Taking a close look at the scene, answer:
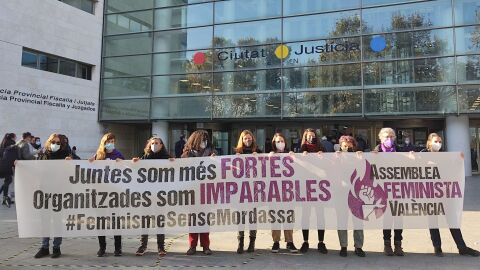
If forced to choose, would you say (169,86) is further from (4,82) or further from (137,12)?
(4,82)

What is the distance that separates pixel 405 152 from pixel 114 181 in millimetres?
4201

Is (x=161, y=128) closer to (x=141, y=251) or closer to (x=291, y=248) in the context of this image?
(x=141, y=251)

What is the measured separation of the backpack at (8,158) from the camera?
34.4 ft

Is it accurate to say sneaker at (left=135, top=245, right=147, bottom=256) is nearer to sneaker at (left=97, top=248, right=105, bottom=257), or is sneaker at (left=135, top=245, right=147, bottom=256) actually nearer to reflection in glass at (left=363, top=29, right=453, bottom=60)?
sneaker at (left=97, top=248, right=105, bottom=257)

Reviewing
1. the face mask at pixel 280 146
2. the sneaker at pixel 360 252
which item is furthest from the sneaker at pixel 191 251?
the sneaker at pixel 360 252

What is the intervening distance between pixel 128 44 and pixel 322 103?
11.4m

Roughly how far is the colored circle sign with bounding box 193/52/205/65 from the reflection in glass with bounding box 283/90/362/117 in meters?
4.80

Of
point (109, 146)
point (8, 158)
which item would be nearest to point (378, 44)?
point (8, 158)

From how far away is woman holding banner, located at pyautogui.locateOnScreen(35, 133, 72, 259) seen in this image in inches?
239

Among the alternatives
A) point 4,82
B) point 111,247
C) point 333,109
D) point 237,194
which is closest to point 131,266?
point 111,247

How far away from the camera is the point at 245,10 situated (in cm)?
2155

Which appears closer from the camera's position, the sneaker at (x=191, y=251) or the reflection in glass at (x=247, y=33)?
the sneaker at (x=191, y=251)

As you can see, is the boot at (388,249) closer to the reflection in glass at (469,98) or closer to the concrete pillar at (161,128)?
the reflection in glass at (469,98)

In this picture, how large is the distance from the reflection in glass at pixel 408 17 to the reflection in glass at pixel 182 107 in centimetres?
833
